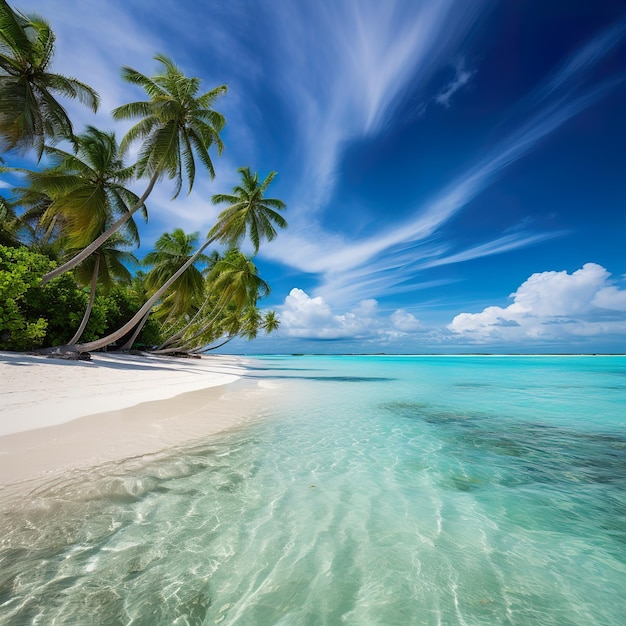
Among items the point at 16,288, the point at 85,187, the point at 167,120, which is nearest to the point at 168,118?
the point at 167,120

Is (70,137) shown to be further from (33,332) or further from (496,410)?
(496,410)

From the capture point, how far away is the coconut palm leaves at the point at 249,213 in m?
21.7

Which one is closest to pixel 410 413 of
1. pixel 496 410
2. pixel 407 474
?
pixel 496 410

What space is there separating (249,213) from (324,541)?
2223cm

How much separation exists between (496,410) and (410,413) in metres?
2.84

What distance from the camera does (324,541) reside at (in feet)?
8.77

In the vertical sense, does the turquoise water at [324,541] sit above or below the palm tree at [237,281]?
below

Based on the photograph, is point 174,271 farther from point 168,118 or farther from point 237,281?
point 168,118

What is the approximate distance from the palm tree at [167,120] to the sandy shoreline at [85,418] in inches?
323

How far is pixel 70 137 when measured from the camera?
15320 millimetres

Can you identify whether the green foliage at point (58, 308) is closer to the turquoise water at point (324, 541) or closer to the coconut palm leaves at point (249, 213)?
the coconut palm leaves at point (249, 213)

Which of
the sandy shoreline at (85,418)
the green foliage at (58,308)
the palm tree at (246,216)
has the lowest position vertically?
the sandy shoreline at (85,418)

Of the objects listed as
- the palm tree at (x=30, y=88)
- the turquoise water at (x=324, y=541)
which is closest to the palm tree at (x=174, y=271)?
the palm tree at (x=30, y=88)

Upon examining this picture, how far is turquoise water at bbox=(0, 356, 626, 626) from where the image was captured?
190 cm
